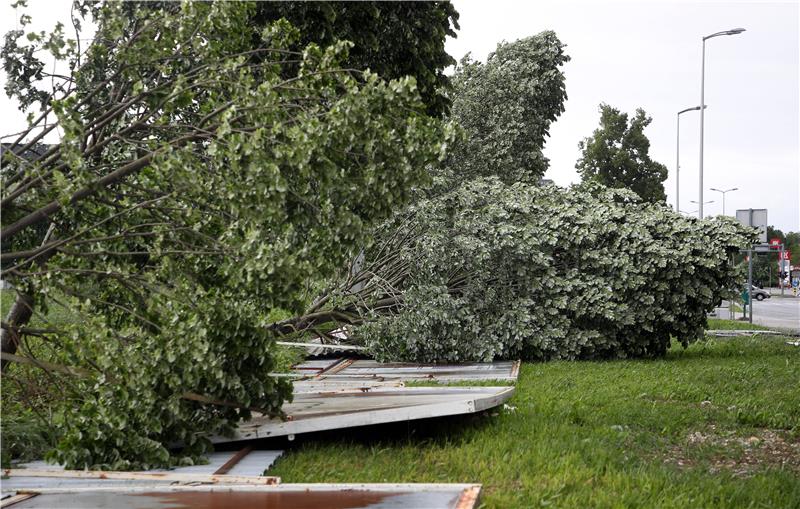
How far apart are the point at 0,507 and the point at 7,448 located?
1.58 meters

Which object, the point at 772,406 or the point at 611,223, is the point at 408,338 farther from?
the point at 772,406

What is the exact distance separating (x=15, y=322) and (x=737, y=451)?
19.5 feet

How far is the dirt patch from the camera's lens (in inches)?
261

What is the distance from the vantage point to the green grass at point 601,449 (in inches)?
223

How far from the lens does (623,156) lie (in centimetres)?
4081

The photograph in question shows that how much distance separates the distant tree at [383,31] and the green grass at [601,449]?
4687 millimetres

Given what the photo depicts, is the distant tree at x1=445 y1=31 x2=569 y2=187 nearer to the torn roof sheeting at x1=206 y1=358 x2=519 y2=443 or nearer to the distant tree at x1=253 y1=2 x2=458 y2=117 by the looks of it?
the distant tree at x1=253 y1=2 x2=458 y2=117

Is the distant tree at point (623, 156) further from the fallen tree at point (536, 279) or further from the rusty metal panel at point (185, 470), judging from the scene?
the rusty metal panel at point (185, 470)

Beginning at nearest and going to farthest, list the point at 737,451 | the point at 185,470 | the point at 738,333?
the point at 185,470
the point at 737,451
the point at 738,333

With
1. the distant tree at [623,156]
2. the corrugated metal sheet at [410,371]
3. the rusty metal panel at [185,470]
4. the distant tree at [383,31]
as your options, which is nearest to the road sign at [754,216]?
the distant tree at [623,156]

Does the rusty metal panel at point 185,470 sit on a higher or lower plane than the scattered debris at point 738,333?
lower

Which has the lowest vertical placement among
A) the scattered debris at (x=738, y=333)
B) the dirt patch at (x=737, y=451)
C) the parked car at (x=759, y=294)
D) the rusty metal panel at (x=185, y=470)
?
the rusty metal panel at (x=185, y=470)

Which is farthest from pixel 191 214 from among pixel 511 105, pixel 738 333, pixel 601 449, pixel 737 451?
pixel 738 333

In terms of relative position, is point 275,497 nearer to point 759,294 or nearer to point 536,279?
point 536,279
